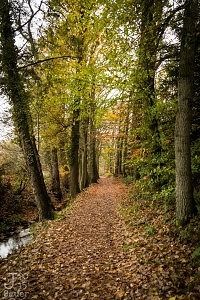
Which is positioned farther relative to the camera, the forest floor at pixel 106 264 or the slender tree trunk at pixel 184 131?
the slender tree trunk at pixel 184 131

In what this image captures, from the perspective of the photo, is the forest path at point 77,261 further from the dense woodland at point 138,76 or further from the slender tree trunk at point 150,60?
the slender tree trunk at point 150,60

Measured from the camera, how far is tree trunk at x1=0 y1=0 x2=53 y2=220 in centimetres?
1221

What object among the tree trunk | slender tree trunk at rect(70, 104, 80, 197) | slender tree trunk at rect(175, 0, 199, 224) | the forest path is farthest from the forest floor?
slender tree trunk at rect(70, 104, 80, 197)

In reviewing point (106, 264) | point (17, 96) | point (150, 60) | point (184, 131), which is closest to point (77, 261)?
point (106, 264)

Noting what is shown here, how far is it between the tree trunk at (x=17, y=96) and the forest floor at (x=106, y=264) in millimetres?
1919

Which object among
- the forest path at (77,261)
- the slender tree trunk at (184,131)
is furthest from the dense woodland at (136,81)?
the forest path at (77,261)

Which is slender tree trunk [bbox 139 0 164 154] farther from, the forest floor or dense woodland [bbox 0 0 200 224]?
the forest floor

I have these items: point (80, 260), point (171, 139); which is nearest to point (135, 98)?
point (171, 139)

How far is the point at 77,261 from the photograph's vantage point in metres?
8.12

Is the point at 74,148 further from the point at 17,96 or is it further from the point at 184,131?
the point at 184,131

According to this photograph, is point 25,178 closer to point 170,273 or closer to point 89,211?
point 89,211

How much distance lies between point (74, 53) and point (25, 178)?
29.0ft

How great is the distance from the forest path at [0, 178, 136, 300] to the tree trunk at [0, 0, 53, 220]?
1.48 metres

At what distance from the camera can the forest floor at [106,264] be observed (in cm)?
617
